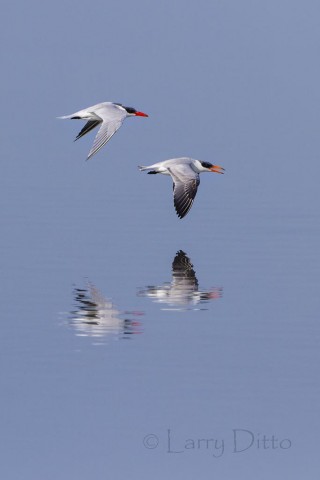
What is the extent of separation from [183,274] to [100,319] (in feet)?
10.4

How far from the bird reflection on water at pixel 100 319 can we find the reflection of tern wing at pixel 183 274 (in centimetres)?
112

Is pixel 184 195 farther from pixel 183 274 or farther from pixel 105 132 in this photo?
pixel 183 274

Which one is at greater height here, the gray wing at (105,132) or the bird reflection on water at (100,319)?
the gray wing at (105,132)

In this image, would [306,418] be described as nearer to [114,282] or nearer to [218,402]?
[218,402]

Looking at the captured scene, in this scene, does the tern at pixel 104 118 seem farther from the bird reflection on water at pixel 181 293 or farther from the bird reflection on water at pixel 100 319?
the bird reflection on water at pixel 100 319

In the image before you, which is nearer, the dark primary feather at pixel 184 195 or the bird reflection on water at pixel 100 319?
the bird reflection on water at pixel 100 319

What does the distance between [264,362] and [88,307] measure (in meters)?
2.80

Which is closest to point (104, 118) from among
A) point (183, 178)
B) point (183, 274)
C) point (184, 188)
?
point (183, 178)

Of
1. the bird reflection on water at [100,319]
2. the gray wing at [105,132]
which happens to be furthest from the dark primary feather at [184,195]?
the bird reflection on water at [100,319]

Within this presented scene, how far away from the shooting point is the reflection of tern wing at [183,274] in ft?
56.3

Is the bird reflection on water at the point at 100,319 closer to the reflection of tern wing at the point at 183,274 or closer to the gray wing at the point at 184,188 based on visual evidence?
the reflection of tern wing at the point at 183,274

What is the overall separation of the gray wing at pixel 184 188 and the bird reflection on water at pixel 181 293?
144cm

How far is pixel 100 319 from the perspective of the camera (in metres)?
15.0

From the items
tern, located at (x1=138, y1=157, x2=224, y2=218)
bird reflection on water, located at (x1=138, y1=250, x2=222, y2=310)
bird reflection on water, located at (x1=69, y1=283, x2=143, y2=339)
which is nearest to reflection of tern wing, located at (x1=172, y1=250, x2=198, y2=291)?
bird reflection on water, located at (x1=138, y1=250, x2=222, y2=310)
